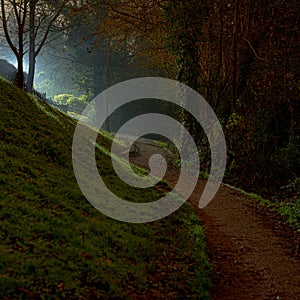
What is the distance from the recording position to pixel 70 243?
436 centimetres

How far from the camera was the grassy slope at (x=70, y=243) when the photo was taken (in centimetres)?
362

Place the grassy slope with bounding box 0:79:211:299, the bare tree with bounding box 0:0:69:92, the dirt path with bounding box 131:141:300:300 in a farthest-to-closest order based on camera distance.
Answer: the bare tree with bounding box 0:0:69:92, the dirt path with bounding box 131:141:300:300, the grassy slope with bounding box 0:79:211:299

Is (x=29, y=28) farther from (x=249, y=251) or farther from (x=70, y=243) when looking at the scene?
(x=70, y=243)

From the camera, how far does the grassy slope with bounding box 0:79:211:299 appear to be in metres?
3.62

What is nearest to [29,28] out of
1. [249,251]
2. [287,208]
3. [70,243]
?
[287,208]

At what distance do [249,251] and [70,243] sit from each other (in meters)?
3.05

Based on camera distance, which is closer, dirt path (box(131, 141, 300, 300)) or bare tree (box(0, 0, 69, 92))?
dirt path (box(131, 141, 300, 300))

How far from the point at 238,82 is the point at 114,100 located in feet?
68.1

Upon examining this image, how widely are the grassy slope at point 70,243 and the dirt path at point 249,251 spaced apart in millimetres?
298

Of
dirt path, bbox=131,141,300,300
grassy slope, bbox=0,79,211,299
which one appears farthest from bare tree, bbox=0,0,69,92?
dirt path, bbox=131,141,300,300

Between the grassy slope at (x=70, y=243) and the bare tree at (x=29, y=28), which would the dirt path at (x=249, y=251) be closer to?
the grassy slope at (x=70, y=243)

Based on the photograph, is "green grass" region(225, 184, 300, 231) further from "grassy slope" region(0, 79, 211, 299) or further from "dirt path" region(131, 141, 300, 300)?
"grassy slope" region(0, 79, 211, 299)

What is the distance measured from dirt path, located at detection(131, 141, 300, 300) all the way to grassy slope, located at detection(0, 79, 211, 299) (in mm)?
298

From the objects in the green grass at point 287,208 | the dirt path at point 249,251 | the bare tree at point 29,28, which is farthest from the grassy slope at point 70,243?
the bare tree at point 29,28
